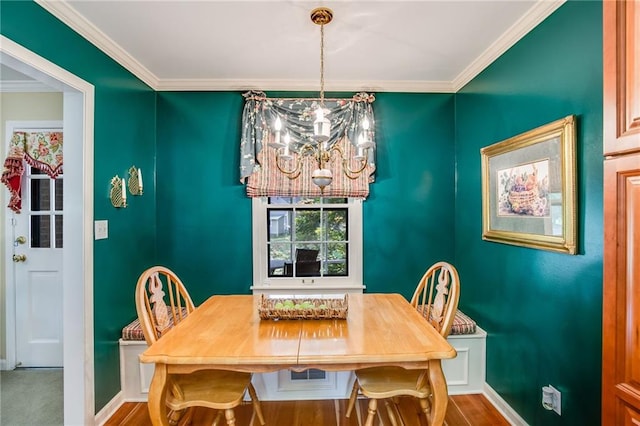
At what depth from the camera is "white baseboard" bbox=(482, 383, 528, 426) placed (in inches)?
81.5

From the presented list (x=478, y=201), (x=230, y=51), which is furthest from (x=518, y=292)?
(x=230, y=51)

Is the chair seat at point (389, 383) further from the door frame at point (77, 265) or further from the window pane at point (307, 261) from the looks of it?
the door frame at point (77, 265)

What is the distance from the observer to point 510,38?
6.93 feet

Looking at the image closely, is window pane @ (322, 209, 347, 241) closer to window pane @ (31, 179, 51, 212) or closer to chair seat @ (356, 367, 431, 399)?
chair seat @ (356, 367, 431, 399)

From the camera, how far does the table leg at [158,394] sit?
1399mm

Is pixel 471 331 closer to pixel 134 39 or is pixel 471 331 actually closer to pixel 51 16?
pixel 134 39

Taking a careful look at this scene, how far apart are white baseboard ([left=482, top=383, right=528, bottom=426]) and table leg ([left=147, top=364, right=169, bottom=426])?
2.06 metres

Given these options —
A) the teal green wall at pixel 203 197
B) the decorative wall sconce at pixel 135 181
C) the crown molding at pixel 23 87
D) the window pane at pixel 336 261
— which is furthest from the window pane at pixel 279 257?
the crown molding at pixel 23 87

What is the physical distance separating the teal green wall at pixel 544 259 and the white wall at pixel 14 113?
3574 millimetres

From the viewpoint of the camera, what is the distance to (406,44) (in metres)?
2.25

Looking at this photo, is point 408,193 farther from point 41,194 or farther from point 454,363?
point 41,194

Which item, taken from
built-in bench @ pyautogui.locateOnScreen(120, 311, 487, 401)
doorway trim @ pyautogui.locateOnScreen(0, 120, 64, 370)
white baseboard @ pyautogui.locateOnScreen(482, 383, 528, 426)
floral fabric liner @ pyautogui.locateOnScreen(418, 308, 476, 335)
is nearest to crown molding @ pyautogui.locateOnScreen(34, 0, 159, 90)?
doorway trim @ pyautogui.locateOnScreen(0, 120, 64, 370)

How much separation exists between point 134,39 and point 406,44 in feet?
6.05

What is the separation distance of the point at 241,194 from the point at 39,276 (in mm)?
1882
